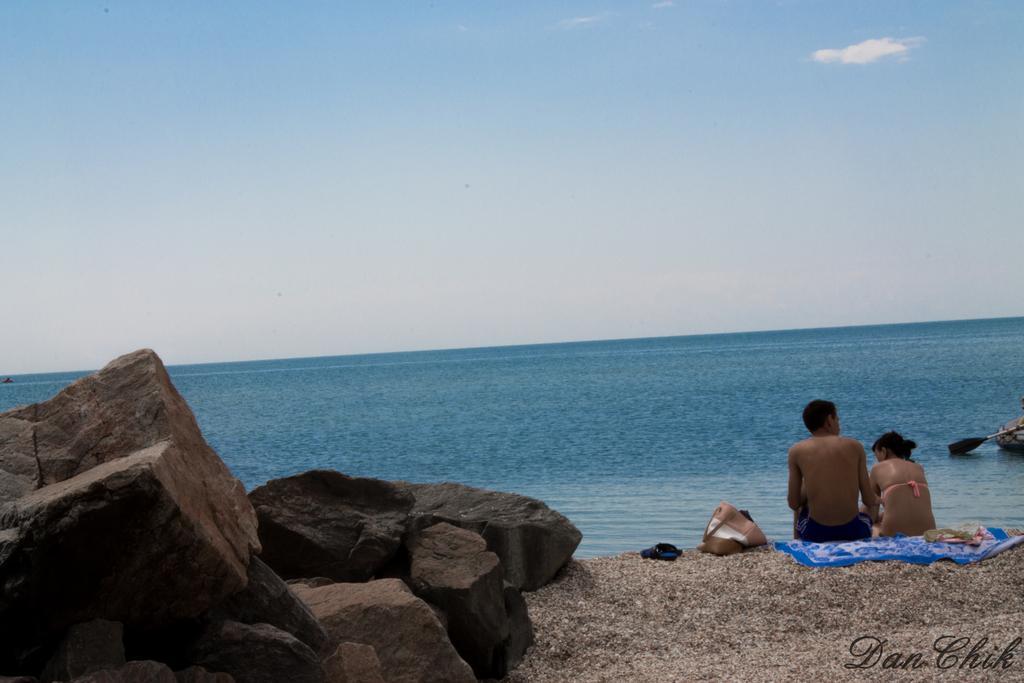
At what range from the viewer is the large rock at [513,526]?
888cm

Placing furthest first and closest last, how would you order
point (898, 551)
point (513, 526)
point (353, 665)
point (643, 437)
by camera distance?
point (643, 437)
point (898, 551)
point (513, 526)
point (353, 665)

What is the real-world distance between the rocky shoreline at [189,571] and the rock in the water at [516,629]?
14 millimetres

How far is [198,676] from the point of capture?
4.78 m

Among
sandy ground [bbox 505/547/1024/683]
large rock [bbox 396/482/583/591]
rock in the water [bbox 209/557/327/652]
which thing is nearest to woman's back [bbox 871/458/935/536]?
sandy ground [bbox 505/547/1024/683]

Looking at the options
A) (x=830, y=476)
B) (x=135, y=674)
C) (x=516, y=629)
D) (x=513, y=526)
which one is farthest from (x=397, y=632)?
(x=830, y=476)

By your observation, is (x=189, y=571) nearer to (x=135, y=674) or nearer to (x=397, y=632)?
(x=135, y=674)

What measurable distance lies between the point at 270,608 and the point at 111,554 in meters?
1.12

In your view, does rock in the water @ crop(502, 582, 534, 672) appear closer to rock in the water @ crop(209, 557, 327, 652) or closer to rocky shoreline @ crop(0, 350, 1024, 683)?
rocky shoreline @ crop(0, 350, 1024, 683)

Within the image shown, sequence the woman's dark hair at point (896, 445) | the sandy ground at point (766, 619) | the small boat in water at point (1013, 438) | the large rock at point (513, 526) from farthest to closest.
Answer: the small boat in water at point (1013, 438), the woman's dark hair at point (896, 445), the large rock at point (513, 526), the sandy ground at point (766, 619)

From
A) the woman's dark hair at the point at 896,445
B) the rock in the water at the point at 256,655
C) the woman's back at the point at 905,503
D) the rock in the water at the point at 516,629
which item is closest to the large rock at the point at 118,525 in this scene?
the rock in the water at the point at 256,655

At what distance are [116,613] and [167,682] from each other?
1.53 ft

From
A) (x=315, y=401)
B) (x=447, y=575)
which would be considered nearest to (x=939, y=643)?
(x=447, y=575)

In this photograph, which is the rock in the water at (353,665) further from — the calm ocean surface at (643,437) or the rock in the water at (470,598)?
the calm ocean surface at (643,437)

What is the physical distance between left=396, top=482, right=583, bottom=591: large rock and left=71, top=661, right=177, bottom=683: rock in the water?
3.99 m
